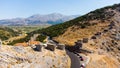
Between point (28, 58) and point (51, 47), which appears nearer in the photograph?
point (28, 58)

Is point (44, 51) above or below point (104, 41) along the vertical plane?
above

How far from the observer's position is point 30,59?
52.2 meters

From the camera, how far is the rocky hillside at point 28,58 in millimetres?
46125

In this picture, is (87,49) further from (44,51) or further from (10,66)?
(10,66)

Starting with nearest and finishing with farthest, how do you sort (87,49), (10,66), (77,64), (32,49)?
(10,66)
(32,49)
(77,64)
(87,49)

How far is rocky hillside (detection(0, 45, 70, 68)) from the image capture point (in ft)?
151

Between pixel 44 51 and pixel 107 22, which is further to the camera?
pixel 107 22

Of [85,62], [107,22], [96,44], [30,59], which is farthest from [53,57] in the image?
[107,22]

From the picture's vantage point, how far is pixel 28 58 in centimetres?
5175

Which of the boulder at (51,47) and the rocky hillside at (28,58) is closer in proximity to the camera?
the rocky hillside at (28,58)

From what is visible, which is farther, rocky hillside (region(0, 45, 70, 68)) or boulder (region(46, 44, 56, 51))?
boulder (region(46, 44, 56, 51))

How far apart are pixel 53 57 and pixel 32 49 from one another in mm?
6334

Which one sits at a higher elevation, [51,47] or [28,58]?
[28,58]

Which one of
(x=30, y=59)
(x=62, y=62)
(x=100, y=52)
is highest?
(x=30, y=59)
